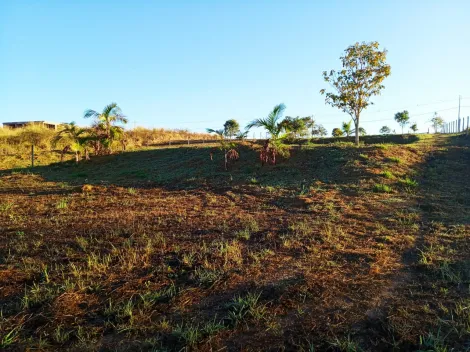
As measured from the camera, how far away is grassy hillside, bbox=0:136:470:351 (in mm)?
2799

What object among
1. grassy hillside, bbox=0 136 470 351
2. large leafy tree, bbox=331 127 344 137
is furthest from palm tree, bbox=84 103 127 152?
large leafy tree, bbox=331 127 344 137

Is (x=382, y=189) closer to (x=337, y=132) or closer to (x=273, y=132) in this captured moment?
(x=273, y=132)

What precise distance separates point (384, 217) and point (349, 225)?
3.57ft

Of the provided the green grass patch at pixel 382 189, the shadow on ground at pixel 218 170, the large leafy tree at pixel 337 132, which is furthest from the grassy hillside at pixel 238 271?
the large leafy tree at pixel 337 132

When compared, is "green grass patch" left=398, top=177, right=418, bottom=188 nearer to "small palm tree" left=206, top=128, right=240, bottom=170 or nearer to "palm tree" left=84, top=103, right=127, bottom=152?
"small palm tree" left=206, top=128, right=240, bottom=170

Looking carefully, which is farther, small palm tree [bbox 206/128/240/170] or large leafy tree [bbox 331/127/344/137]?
large leafy tree [bbox 331/127/344/137]

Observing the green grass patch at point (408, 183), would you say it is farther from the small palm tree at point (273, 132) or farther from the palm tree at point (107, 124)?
the palm tree at point (107, 124)

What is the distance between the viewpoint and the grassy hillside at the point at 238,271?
2.80m

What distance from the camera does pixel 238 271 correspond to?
402cm

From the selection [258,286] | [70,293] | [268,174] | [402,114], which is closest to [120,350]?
[70,293]

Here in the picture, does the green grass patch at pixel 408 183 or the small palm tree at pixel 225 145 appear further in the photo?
the small palm tree at pixel 225 145

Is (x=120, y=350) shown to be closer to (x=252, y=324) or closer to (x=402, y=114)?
(x=252, y=324)

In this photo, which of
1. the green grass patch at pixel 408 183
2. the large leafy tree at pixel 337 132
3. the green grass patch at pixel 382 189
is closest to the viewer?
the green grass patch at pixel 382 189

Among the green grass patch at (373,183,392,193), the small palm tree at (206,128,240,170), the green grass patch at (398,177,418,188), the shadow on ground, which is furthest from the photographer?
the small palm tree at (206,128,240,170)
